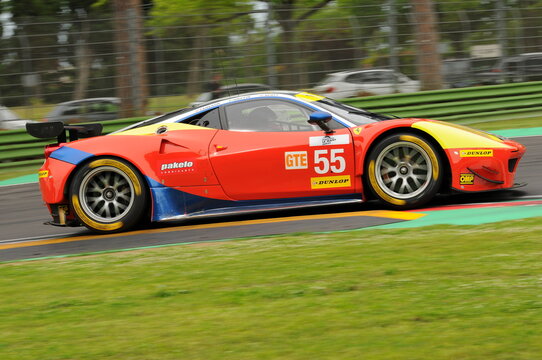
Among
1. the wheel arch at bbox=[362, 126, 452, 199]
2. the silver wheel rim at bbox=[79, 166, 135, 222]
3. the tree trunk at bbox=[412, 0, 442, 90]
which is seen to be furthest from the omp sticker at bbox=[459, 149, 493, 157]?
the tree trunk at bbox=[412, 0, 442, 90]

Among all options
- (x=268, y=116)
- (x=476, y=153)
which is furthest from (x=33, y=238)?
(x=476, y=153)

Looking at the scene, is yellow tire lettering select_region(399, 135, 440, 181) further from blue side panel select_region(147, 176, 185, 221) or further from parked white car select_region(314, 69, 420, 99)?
parked white car select_region(314, 69, 420, 99)

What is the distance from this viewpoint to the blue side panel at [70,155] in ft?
25.1

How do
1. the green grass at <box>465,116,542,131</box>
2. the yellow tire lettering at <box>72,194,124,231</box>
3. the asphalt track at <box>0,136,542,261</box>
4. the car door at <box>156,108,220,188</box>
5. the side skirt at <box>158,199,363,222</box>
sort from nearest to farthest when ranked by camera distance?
1. the asphalt track at <box>0,136,542,261</box>
2. the side skirt at <box>158,199,363,222</box>
3. the car door at <box>156,108,220,188</box>
4. the yellow tire lettering at <box>72,194,124,231</box>
5. the green grass at <box>465,116,542,131</box>

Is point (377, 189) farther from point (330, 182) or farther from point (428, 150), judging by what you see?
point (428, 150)

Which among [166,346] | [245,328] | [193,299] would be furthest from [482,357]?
[193,299]

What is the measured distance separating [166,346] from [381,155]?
12.8ft

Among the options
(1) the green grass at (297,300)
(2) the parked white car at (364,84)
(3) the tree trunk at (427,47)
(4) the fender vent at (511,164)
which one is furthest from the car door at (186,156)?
(3) the tree trunk at (427,47)

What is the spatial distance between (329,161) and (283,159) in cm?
43

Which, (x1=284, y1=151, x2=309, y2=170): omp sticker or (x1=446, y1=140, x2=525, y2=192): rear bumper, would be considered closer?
(x1=446, y1=140, x2=525, y2=192): rear bumper

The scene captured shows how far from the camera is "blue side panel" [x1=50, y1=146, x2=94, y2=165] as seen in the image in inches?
302

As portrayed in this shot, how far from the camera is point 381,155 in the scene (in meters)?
7.27

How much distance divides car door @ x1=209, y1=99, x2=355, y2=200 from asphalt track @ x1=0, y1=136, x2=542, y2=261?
0.31 meters

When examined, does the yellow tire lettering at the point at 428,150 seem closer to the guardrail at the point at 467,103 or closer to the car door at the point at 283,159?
the car door at the point at 283,159
